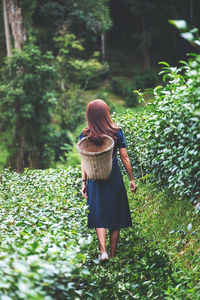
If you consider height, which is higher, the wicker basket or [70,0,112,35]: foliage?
the wicker basket

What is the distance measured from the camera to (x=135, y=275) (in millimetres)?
3467

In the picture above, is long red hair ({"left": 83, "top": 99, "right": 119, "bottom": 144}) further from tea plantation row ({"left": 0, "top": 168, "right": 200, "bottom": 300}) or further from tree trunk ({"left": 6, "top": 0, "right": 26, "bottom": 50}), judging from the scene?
tree trunk ({"left": 6, "top": 0, "right": 26, "bottom": 50})

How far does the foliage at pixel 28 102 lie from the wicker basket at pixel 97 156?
54.2 feet

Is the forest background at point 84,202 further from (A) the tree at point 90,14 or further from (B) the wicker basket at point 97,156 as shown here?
(A) the tree at point 90,14

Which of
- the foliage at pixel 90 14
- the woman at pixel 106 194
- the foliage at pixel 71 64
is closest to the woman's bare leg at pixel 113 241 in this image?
the woman at pixel 106 194

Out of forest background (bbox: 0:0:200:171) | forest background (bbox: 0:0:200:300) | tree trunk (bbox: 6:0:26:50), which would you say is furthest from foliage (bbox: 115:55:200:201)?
tree trunk (bbox: 6:0:26:50)

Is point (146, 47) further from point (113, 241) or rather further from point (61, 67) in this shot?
point (113, 241)

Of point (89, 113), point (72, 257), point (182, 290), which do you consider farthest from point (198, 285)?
point (89, 113)

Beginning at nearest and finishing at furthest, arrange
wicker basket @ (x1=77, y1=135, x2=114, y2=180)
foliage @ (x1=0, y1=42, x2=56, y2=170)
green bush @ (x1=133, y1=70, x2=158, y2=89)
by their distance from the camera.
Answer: wicker basket @ (x1=77, y1=135, x2=114, y2=180), foliage @ (x1=0, y1=42, x2=56, y2=170), green bush @ (x1=133, y1=70, x2=158, y2=89)

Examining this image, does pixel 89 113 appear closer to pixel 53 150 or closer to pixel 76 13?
pixel 53 150

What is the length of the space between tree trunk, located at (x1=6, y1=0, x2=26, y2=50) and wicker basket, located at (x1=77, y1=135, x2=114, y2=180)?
19504 mm

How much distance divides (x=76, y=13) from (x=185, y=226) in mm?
23968

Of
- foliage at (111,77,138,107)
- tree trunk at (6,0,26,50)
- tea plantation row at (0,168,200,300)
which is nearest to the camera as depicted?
tea plantation row at (0,168,200,300)

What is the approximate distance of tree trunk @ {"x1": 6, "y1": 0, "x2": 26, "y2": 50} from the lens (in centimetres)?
2172
